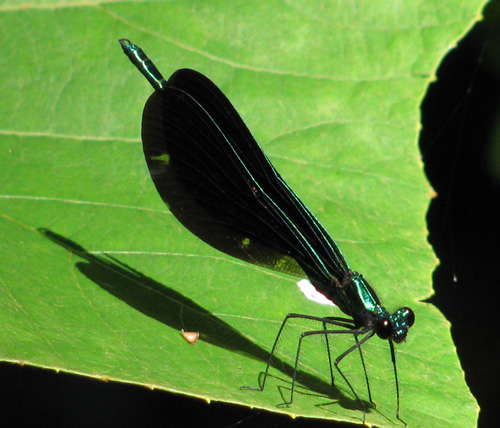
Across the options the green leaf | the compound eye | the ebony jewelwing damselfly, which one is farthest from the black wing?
the compound eye

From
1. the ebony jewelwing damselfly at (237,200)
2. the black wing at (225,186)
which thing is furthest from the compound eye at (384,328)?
the black wing at (225,186)

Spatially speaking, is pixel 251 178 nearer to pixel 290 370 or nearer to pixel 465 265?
pixel 290 370

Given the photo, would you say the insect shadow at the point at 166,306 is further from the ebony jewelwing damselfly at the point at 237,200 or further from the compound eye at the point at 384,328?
the compound eye at the point at 384,328

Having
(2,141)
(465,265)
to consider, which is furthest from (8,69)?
(465,265)

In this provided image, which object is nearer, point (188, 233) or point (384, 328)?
point (384, 328)

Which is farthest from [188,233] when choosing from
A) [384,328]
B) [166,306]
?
[384,328]

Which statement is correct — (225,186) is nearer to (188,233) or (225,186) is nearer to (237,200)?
(237,200)

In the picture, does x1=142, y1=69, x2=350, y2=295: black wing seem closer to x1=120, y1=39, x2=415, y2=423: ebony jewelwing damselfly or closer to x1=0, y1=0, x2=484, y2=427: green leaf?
x1=120, y1=39, x2=415, y2=423: ebony jewelwing damselfly
